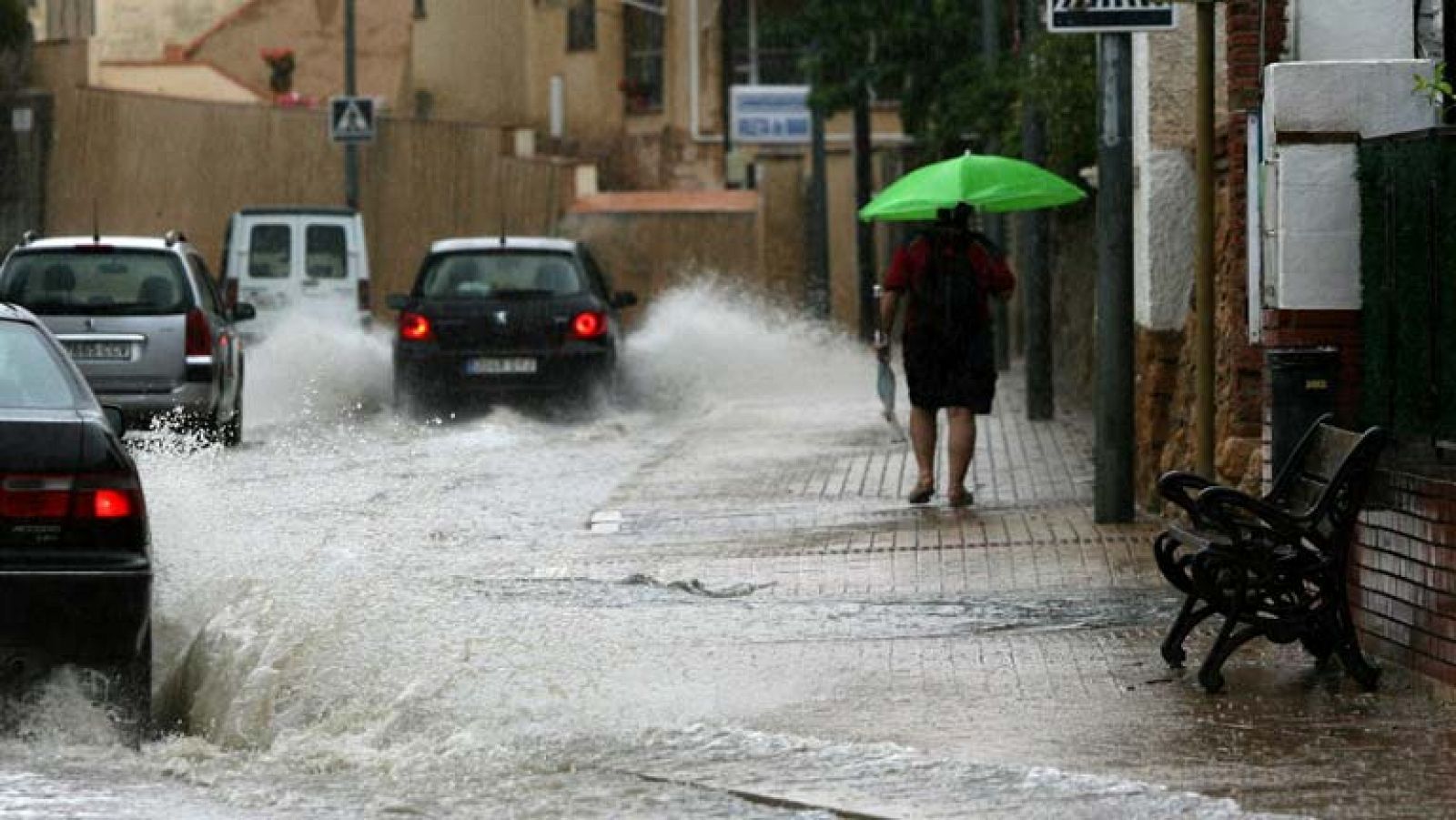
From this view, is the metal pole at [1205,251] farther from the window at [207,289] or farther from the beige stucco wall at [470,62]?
the beige stucco wall at [470,62]

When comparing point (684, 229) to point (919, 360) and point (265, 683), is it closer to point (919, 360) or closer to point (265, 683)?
point (919, 360)

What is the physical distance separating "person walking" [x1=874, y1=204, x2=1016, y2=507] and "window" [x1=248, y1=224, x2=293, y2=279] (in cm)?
1834

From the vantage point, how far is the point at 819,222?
132ft

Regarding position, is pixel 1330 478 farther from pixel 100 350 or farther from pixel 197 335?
pixel 100 350

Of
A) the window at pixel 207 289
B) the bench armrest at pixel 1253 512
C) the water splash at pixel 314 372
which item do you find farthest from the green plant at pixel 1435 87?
the water splash at pixel 314 372

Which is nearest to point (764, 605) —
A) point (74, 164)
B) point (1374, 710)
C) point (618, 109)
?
point (1374, 710)

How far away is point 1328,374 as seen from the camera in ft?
37.4

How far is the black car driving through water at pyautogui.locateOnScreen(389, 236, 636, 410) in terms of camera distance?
84.1 feet

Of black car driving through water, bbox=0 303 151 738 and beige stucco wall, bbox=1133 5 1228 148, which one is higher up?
beige stucco wall, bbox=1133 5 1228 148

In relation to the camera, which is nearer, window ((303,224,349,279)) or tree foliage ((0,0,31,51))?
window ((303,224,349,279))

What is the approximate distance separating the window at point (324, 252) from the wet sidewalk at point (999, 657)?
16471 millimetres

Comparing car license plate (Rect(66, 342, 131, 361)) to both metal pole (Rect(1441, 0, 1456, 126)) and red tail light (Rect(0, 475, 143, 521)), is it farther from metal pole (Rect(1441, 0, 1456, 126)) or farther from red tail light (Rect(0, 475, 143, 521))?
red tail light (Rect(0, 475, 143, 521))

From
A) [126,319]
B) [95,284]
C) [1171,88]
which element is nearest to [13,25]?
[95,284]

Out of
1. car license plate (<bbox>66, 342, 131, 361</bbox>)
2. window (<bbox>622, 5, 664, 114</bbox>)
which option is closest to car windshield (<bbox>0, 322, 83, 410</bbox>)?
car license plate (<bbox>66, 342, 131, 361</bbox>)
